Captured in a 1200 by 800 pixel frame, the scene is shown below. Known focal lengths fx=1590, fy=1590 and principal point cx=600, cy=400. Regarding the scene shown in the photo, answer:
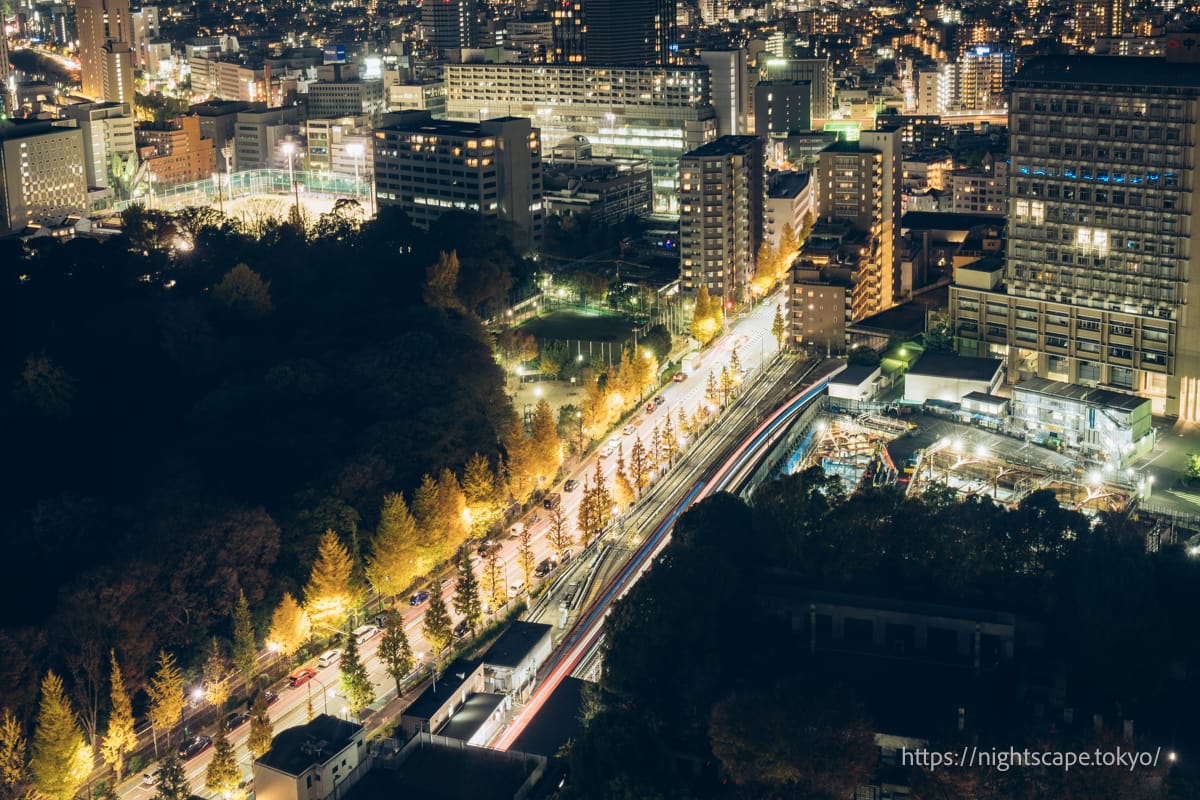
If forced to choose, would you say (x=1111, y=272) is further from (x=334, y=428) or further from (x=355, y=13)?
(x=355, y=13)

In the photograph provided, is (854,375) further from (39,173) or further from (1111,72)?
(39,173)

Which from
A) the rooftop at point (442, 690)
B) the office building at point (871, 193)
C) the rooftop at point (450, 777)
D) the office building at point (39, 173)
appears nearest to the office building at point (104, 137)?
the office building at point (39, 173)

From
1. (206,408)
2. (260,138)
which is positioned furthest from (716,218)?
(260,138)

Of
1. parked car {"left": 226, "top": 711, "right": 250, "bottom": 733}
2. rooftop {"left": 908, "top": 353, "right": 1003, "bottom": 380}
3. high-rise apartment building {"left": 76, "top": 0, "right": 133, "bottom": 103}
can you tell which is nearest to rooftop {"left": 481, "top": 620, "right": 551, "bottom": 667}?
parked car {"left": 226, "top": 711, "right": 250, "bottom": 733}

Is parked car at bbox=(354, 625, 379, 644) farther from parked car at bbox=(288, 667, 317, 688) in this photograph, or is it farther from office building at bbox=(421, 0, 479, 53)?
office building at bbox=(421, 0, 479, 53)

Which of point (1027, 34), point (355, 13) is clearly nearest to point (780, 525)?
point (1027, 34)

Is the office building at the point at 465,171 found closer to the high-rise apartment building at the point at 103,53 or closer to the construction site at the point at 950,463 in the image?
the construction site at the point at 950,463
